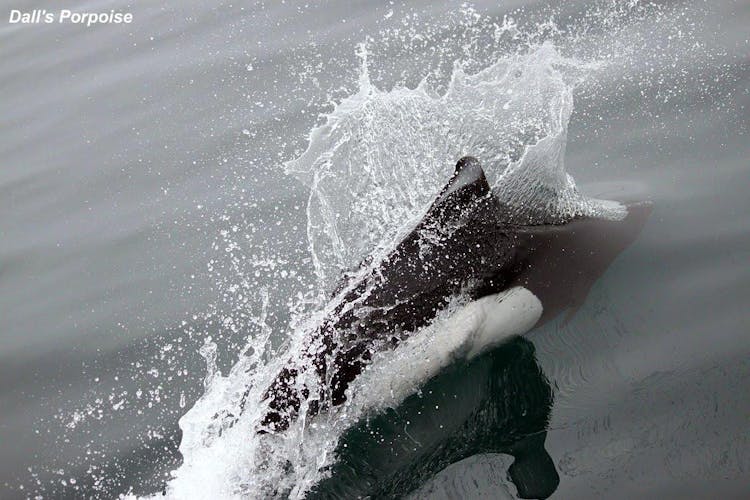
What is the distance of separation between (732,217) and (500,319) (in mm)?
1978

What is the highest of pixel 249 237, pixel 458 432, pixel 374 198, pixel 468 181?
pixel 468 181

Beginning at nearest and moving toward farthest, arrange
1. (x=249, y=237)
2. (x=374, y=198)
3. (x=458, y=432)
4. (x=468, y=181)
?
(x=458, y=432)
(x=468, y=181)
(x=374, y=198)
(x=249, y=237)

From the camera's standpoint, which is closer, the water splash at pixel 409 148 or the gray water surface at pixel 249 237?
the gray water surface at pixel 249 237

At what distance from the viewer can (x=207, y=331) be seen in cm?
597

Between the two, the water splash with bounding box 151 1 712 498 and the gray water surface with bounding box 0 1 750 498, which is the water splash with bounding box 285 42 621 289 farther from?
the gray water surface with bounding box 0 1 750 498

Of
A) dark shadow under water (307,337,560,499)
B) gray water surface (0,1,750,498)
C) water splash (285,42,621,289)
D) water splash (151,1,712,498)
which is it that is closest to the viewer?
dark shadow under water (307,337,560,499)

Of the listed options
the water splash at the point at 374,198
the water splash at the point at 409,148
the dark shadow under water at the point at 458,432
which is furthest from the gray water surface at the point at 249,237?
the water splash at the point at 409,148

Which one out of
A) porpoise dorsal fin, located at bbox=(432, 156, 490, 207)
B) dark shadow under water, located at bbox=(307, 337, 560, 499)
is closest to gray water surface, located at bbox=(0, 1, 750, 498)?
dark shadow under water, located at bbox=(307, 337, 560, 499)

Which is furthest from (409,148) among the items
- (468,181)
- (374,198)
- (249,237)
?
(249,237)

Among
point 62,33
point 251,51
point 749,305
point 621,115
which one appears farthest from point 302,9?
point 749,305

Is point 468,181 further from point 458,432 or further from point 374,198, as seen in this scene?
point 458,432

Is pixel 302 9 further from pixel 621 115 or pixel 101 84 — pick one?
pixel 621 115

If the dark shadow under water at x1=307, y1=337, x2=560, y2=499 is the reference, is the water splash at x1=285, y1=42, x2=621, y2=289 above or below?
above

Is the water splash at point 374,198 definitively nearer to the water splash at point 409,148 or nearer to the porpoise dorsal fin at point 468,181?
the water splash at point 409,148
